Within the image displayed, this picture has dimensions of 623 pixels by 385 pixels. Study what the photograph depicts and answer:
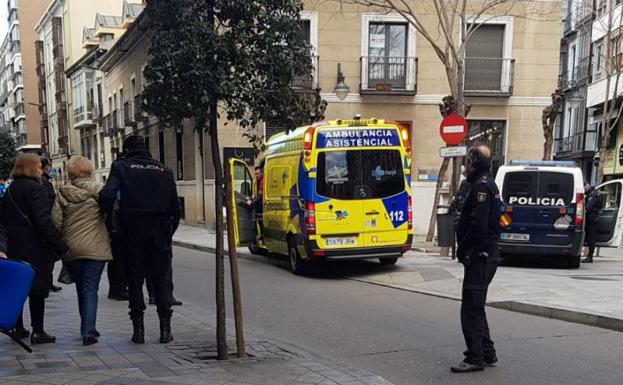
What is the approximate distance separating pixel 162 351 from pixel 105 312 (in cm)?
206

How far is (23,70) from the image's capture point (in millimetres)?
63250

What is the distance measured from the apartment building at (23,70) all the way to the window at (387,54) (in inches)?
1921

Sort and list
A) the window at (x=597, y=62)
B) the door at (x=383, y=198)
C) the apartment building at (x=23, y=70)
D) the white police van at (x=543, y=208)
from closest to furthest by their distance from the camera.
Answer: the door at (x=383, y=198)
the white police van at (x=543, y=208)
the window at (x=597, y=62)
the apartment building at (x=23, y=70)

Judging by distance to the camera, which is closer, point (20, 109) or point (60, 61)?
point (60, 61)

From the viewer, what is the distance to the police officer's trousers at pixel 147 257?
4.84 metres

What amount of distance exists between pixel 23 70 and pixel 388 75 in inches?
2316

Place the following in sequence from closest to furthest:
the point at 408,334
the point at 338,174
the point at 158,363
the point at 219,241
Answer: the point at 158,363, the point at 219,241, the point at 408,334, the point at 338,174

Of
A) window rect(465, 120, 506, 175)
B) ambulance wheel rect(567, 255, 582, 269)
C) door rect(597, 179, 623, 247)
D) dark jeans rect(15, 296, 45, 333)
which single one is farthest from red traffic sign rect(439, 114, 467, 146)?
window rect(465, 120, 506, 175)

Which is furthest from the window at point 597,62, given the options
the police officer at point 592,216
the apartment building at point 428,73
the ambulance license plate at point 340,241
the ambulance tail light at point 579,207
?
the ambulance license plate at point 340,241

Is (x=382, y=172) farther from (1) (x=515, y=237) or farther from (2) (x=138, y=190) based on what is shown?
(2) (x=138, y=190)

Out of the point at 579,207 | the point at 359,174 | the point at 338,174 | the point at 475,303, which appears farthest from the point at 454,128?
the point at 475,303

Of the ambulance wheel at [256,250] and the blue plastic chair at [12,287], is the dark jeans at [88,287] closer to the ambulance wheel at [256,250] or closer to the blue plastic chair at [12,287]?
the blue plastic chair at [12,287]

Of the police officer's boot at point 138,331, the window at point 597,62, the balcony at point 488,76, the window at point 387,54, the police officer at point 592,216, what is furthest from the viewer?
the window at point 597,62

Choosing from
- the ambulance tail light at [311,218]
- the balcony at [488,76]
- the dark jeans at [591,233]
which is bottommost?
the dark jeans at [591,233]
